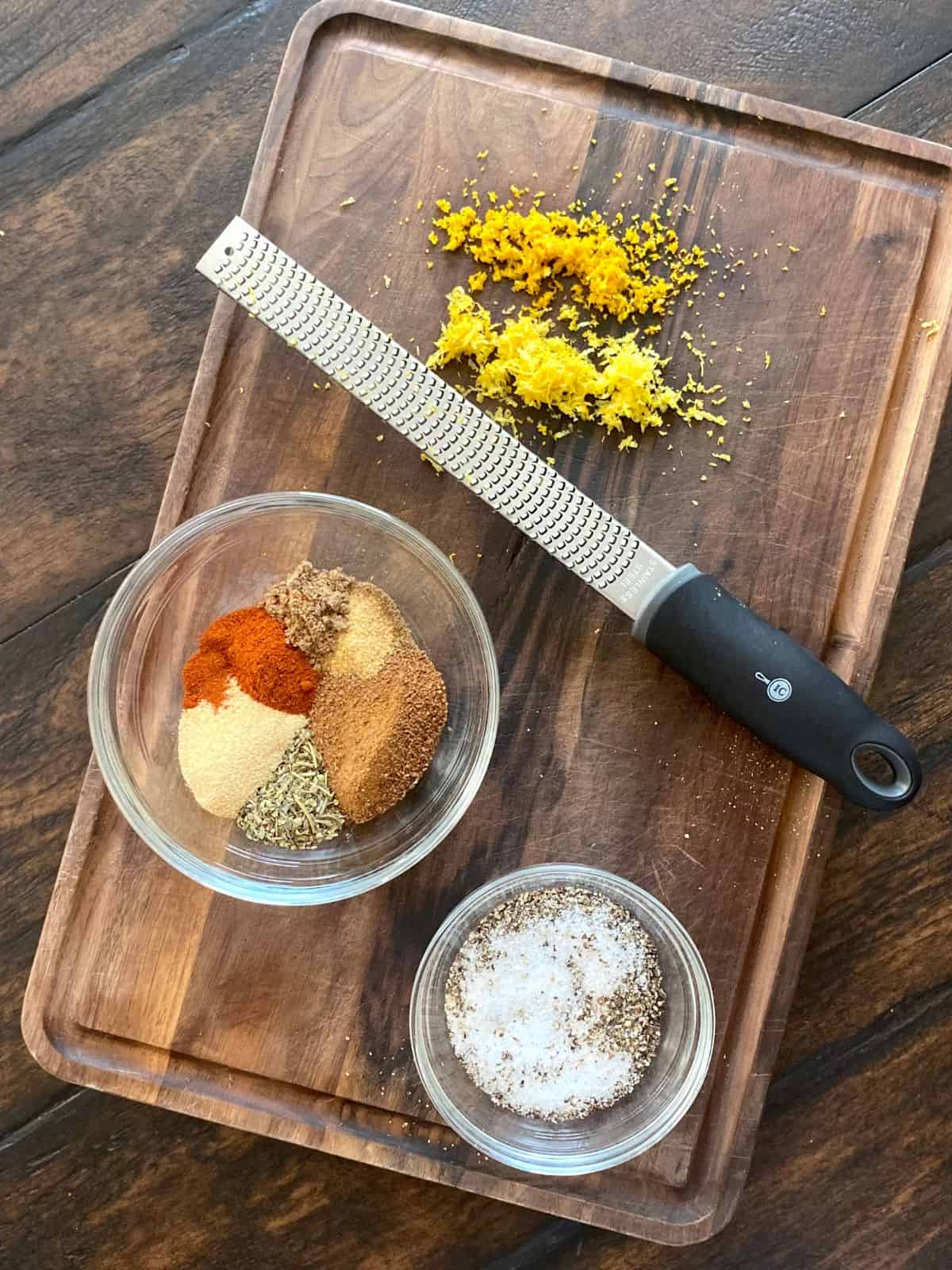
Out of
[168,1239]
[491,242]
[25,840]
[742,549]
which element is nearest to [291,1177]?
[168,1239]

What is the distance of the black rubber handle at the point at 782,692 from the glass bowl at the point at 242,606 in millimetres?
243

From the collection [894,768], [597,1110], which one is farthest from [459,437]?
[597,1110]

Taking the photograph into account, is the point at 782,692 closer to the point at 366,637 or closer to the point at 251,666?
the point at 366,637

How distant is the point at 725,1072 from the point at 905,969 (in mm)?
360

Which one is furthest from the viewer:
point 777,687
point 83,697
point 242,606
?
point 83,697

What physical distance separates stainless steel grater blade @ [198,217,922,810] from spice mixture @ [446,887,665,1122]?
0.33 meters

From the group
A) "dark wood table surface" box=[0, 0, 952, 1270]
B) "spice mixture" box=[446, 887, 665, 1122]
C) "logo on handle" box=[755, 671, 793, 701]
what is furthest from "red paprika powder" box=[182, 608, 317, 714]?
"logo on handle" box=[755, 671, 793, 701]

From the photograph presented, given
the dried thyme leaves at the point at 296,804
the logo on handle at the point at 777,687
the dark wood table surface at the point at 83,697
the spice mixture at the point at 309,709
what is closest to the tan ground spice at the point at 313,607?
the spice mixture at the point at 309,709

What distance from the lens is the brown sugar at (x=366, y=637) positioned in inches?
46.6

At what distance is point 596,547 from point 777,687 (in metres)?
0.26

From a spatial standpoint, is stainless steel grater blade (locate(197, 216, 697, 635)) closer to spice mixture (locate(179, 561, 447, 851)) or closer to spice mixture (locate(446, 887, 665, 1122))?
spice mixture (locate(179, 561, 447, 851))

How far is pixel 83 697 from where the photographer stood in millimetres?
1387

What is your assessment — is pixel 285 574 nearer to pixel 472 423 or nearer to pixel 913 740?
pixel 472 423

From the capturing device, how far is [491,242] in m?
1.21
